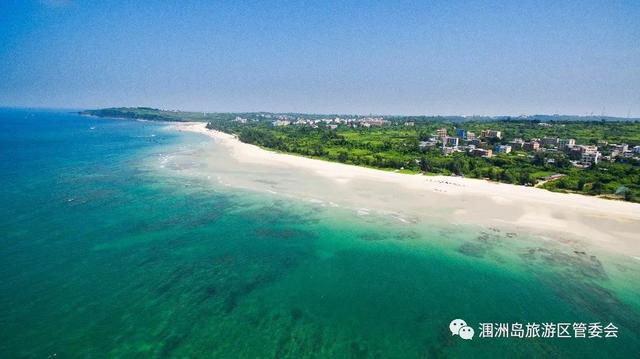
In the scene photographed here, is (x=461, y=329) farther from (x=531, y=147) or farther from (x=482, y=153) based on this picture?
(x=531, y=147)

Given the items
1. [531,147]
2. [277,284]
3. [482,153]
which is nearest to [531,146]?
[531,147]

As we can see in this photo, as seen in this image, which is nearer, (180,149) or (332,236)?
(332,236)

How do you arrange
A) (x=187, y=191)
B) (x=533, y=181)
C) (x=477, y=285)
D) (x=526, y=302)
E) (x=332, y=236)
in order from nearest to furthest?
(x=526, y=302)
(x=477, y=285)
(x=332, y=236)
(x=187, y=191)
(x=533, y=181)

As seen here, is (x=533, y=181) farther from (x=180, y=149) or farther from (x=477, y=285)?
(x=180, y=149)

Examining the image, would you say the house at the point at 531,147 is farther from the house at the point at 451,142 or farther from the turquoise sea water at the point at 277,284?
the turquoise sea water at the point at 277,284

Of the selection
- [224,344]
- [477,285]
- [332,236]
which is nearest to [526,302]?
[477,285]

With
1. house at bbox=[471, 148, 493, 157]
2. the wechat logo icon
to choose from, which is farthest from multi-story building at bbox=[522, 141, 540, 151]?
the wechat logo icon

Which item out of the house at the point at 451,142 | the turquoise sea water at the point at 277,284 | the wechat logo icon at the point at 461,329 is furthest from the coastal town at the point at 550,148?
the wechat logo icon at the point at 461,329
